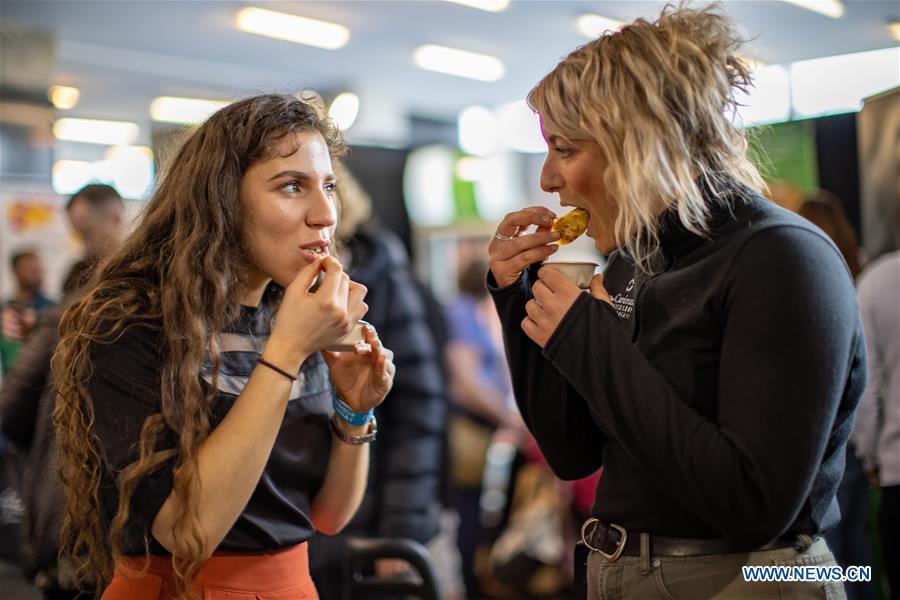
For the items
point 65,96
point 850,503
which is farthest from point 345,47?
point 850,503

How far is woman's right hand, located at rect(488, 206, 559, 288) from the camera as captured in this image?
1592 millimetres

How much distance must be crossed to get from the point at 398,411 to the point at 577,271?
158 cm

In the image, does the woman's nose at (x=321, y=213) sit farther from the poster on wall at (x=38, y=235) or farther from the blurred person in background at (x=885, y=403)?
the poster on wall at (x=38, y=235)

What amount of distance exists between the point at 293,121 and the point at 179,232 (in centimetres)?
29

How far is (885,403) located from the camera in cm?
287

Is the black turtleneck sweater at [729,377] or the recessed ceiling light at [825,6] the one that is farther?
the recessed ceiling light at [825,6]

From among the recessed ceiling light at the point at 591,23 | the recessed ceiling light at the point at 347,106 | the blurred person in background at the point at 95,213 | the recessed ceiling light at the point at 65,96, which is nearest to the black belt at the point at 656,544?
the blurred person in background at the point at 95,213

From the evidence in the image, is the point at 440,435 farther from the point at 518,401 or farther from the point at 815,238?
the point at 815,238

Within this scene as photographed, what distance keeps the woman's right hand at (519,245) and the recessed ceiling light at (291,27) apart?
17.1 ft

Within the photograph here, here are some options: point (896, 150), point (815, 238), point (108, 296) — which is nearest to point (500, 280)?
point (815, 238)

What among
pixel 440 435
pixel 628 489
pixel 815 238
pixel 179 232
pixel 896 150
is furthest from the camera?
pixel 896 150

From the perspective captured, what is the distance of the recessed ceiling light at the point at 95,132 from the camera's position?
22.2 feet

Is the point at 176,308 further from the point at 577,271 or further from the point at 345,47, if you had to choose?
the point at 345,47

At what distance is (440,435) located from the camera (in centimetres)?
304
